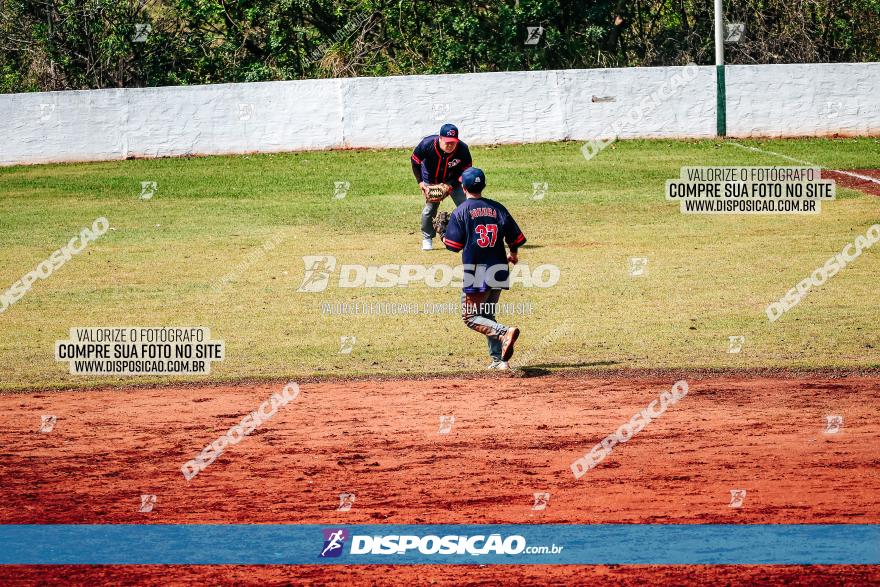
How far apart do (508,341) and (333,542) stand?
14.2 feet

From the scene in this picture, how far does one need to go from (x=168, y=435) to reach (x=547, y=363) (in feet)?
14.7

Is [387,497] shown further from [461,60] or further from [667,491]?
[461,60]

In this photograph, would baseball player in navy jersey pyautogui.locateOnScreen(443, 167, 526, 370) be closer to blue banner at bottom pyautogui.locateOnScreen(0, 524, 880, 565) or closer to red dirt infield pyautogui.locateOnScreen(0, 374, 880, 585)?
red dirt infield pyautogui.locateOnScreen(0, 374, 880, 585)

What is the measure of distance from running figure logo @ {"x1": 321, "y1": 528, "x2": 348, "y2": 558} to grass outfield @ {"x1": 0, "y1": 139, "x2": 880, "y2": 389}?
486cm

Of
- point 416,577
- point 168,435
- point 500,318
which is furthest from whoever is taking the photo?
point 500,318

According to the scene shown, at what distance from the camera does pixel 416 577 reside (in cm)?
764

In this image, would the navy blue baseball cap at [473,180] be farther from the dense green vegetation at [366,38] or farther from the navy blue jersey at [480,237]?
the dense green vegetation at [366,38]

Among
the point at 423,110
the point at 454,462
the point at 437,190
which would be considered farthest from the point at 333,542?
the point at 423,110

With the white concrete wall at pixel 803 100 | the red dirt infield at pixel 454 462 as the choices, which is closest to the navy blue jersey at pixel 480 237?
the red dirt infield at pixel 454 462

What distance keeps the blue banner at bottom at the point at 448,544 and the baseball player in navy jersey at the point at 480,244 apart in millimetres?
3965

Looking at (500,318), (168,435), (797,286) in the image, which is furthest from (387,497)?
(797,286)

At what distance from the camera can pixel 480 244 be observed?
11.9 meters

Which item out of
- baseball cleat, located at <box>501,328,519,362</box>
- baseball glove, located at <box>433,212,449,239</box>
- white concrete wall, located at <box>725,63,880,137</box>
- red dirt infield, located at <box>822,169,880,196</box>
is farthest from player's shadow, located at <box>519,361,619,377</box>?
white concrete wall, located at <box>725,63,880,137</box>

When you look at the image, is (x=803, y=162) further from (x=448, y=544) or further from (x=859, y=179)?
(x=448, y=544)
